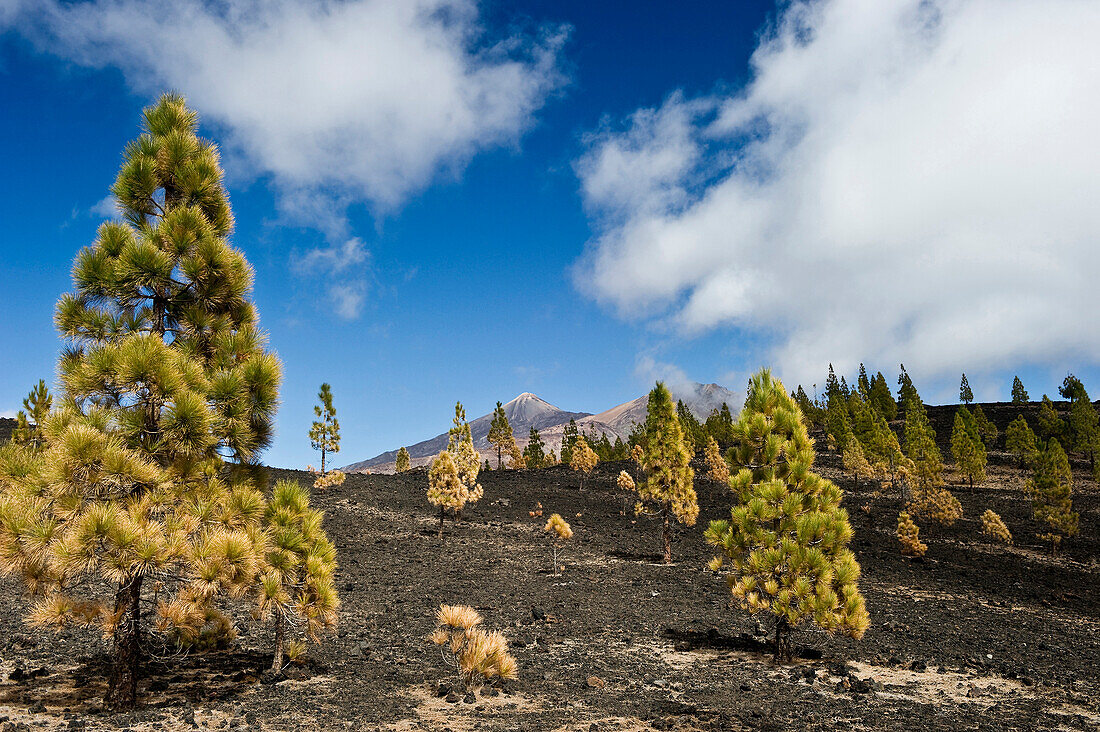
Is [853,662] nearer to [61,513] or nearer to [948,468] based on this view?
[61,513]

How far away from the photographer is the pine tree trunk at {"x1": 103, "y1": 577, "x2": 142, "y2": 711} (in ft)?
22.7

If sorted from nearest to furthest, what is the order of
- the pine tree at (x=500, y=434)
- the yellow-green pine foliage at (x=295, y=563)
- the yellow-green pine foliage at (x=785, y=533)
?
the yellow-green pine foliage at (x=295, y=563) → the yellow-green pine foliage at (x=785, y=533) → the pine tree at (x=500, y=434)

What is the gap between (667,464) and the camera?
23.2 m

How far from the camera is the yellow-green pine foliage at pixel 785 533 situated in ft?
33.3

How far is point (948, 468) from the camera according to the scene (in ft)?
199

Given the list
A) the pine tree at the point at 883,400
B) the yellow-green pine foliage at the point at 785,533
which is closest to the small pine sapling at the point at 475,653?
the yellow-green pine foliage at the point at 785,533

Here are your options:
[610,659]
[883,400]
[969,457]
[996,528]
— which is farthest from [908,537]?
[883,400]

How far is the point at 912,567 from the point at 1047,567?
8.62m

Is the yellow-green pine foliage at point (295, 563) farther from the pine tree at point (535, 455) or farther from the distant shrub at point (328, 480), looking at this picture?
the pine tree at point (535, 455)

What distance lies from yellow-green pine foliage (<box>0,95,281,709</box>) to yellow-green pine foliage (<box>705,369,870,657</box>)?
27.7ft

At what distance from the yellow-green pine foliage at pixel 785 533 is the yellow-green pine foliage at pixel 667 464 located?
37.1ft

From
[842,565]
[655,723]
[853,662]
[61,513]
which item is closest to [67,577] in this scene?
[61,513]

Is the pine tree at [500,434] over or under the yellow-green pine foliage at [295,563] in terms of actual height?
over

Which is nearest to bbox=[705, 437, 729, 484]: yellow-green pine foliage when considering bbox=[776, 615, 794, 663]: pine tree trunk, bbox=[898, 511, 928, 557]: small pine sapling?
bbox=[898, 511, 928, 557]: small pine sapling
